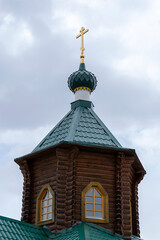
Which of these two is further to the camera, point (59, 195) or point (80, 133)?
point (80, 133)

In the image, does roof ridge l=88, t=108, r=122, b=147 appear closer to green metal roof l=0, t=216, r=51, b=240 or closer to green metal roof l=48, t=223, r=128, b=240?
green metal roof l=48, t=223, r=128, b=240

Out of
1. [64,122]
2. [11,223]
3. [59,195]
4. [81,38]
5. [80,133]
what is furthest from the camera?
[81,38]

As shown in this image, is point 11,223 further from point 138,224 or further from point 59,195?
point 138,224

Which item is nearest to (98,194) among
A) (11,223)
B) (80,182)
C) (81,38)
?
(80,182)

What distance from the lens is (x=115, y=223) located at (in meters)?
14.2

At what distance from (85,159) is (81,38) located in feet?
20.1

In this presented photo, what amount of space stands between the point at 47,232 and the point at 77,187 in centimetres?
170

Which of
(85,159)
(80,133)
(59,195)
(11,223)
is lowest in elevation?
(11,223)

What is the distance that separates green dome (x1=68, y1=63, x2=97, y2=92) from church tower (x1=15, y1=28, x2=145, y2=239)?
2.06 m

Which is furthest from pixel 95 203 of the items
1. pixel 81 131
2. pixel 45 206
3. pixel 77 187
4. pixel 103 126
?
pixel 103 126

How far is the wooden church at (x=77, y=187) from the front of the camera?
538 inches

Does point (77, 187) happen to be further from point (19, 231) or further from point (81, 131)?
point (19, 231)

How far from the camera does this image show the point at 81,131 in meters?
15.6

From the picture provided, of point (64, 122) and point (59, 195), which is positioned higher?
point (64, 122)
